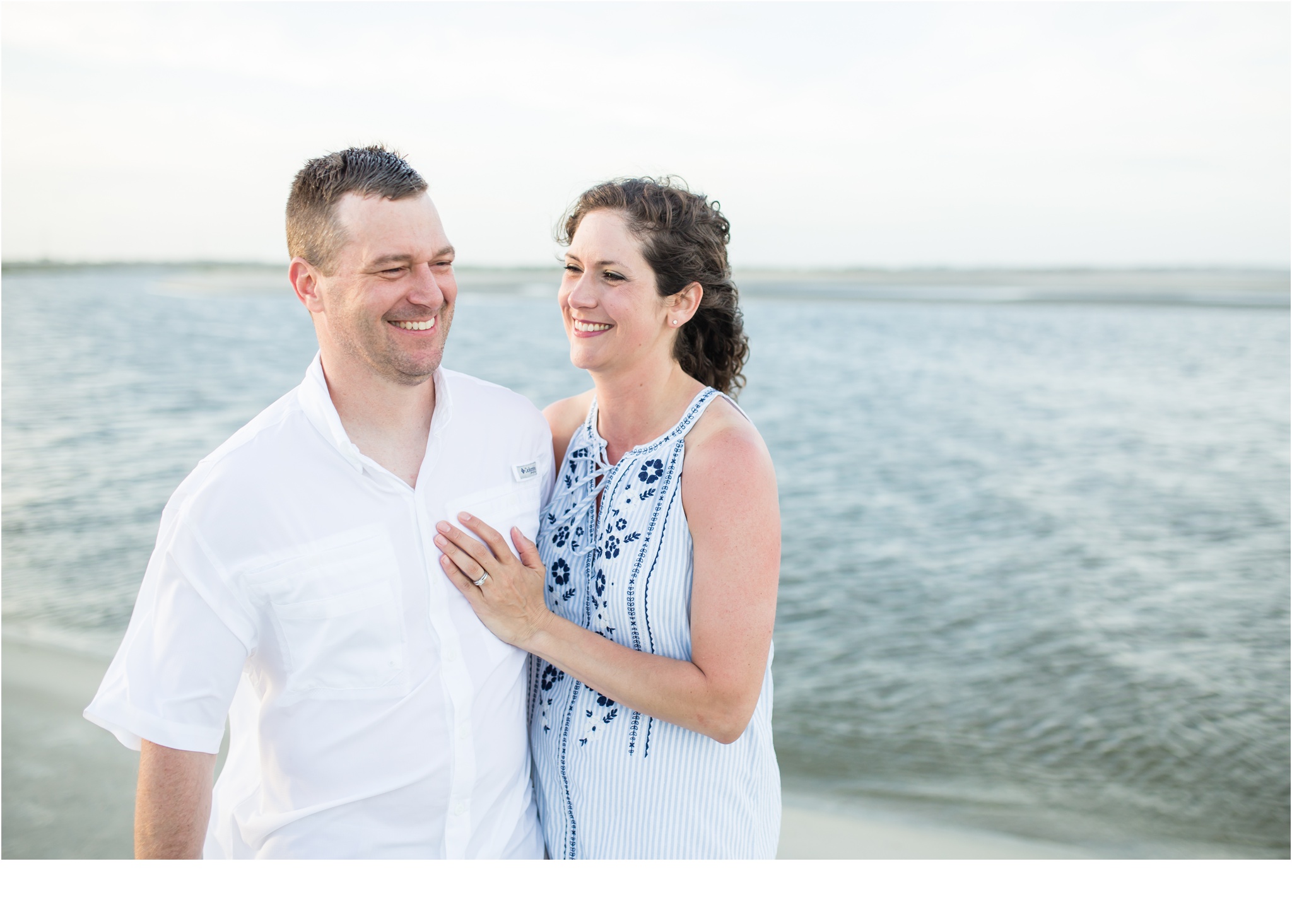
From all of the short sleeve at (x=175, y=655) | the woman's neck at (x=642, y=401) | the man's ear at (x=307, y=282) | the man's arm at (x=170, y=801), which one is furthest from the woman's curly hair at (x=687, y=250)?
the man's arm at (x=170, y=801)

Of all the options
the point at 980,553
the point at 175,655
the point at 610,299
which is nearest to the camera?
the point at 175,655

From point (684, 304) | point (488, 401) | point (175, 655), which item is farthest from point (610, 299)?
point (175, 655)

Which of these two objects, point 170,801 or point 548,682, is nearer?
point 170,801

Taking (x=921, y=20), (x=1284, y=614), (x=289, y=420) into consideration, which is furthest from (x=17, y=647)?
(x=1284, y=614)

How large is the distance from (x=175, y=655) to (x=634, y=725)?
1.07 m

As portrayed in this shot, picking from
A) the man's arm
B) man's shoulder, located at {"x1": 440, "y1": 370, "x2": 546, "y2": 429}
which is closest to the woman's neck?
man's shoulder, located at {"x1": 440, "y1": 370, "x2": 546, "y2": 429}

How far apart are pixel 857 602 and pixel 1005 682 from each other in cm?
141

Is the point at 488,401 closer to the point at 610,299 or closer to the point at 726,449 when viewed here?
the point at 610,299

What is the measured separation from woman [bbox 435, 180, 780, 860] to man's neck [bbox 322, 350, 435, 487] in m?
0.21

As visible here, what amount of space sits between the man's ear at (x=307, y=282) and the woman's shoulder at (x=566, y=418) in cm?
77

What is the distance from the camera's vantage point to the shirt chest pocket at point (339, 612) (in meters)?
1.87

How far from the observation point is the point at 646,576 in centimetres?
216

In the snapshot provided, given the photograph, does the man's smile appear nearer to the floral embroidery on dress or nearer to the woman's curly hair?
the woman's curly hair

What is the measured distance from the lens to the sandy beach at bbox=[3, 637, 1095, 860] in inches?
152
